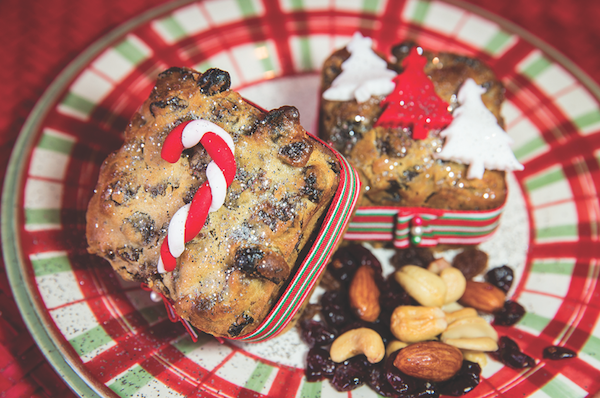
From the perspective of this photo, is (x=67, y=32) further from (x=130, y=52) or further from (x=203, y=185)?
(x=203, y=185)

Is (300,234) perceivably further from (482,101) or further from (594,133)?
(594,133)

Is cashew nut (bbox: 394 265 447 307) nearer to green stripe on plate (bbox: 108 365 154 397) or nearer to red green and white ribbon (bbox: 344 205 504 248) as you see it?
red green and white ribbon (bbox: 344 205 504 248)

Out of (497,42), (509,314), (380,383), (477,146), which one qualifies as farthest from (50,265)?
(497,42)

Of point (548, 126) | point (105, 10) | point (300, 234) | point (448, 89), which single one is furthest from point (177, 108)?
point (548, 126)

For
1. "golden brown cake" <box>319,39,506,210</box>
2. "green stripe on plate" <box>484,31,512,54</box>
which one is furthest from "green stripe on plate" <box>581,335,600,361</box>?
"green stripe on plate" <box>484,31,512,54</box>

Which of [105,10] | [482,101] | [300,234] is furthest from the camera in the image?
[105,10]

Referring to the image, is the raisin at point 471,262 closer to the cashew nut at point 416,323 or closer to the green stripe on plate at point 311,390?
the cashew nut at point 416,323

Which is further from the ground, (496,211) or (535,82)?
(535,82)
